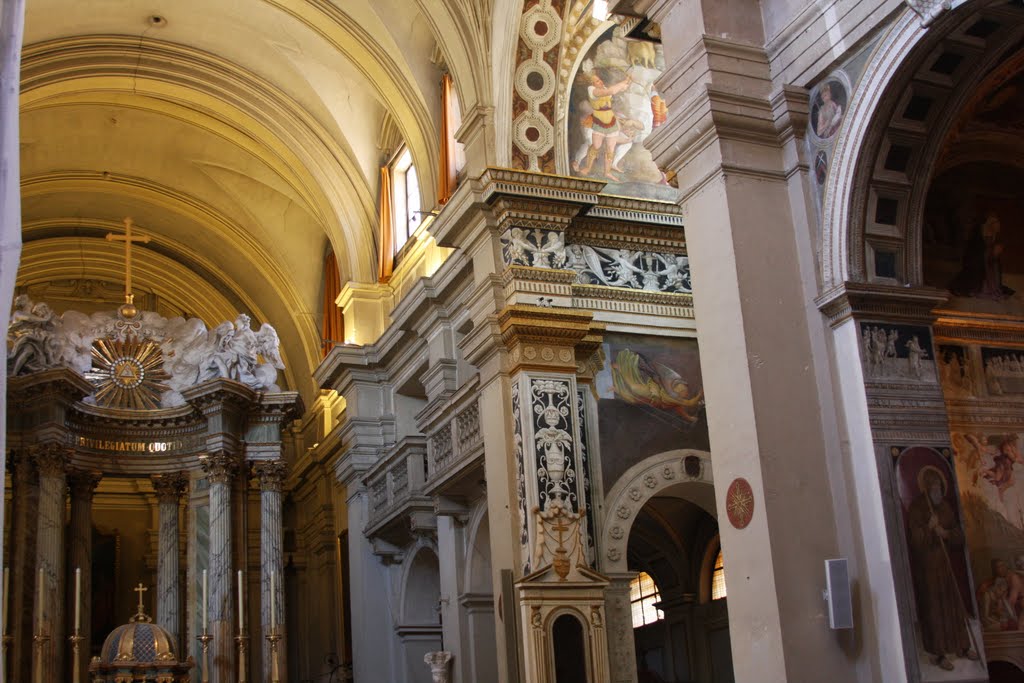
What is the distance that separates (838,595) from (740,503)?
2.79 feet

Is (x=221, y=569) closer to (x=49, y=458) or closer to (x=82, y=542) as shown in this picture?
(x=82, y=542)

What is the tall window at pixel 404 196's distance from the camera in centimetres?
1928

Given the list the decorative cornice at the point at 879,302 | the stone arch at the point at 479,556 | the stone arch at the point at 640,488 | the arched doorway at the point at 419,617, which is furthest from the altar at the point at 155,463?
the decorative cornice at the point at 879,302

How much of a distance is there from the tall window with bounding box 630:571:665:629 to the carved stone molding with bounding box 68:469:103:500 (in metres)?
8.78

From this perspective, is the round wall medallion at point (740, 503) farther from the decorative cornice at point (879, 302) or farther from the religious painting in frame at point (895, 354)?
the decorative cornice at point (879, 302)

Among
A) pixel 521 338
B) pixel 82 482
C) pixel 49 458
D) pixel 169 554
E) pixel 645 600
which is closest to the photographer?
pixel 521 338

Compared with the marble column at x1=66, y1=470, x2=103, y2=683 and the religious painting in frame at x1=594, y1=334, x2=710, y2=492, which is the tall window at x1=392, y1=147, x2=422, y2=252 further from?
the marble column at x1=66, y1=470, x2=103, y2=683

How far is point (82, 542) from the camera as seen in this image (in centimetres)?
1967

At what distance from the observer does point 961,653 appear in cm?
780

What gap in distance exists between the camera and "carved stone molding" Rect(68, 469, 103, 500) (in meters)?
20.0

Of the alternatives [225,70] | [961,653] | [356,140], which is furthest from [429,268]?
[961,653]

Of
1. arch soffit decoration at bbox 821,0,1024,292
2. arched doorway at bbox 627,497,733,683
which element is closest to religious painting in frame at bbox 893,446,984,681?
arch soffit decoration at bbox 821,0,1024,292

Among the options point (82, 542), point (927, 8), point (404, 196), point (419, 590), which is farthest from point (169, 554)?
point (927, 8)

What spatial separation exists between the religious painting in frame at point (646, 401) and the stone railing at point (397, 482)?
3.61 metres
